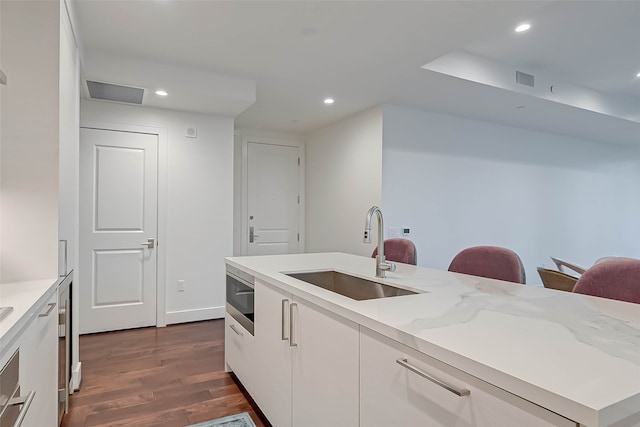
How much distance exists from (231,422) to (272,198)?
378cm

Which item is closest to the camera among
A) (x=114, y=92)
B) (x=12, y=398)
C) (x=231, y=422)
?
(x=12, y=398)

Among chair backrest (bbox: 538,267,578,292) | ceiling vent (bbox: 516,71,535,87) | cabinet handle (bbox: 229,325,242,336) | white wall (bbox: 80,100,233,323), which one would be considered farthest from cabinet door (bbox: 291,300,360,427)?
ceiling vent (bbox: 516,71,535,87)

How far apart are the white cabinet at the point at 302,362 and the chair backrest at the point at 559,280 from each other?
194 centimetres

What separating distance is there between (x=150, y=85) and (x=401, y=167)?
275 centimetres

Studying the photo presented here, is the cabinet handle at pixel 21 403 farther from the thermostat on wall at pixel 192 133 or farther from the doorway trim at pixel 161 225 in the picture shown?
the thermostat on wall at pixel 192 133

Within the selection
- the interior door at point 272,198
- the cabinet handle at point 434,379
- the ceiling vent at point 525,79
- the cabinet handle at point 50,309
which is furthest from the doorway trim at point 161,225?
the ceiling vent at point 525,79

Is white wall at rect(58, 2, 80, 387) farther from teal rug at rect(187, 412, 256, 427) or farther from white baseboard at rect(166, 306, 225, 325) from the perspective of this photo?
white baseboard at rect(166, 306, 225, 325)

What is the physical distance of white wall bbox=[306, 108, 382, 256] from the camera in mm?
4161

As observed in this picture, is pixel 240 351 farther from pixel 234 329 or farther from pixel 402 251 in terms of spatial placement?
pixel 402 251

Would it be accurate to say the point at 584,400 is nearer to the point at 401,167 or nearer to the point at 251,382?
the point at 251,382

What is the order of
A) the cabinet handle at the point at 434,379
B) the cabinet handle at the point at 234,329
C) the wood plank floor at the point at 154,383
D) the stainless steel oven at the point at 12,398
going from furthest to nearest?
the cabinet handle at the point at 234,329, the wood plank floor at the point at 154,383, the stainless steel oven at the point at 12,398, the cabinet handle at the point at 434,379

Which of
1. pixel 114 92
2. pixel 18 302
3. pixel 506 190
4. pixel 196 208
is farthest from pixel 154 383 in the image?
pixel 506 190

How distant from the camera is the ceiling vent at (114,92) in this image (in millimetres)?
3137

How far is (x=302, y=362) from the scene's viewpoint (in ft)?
4.85
